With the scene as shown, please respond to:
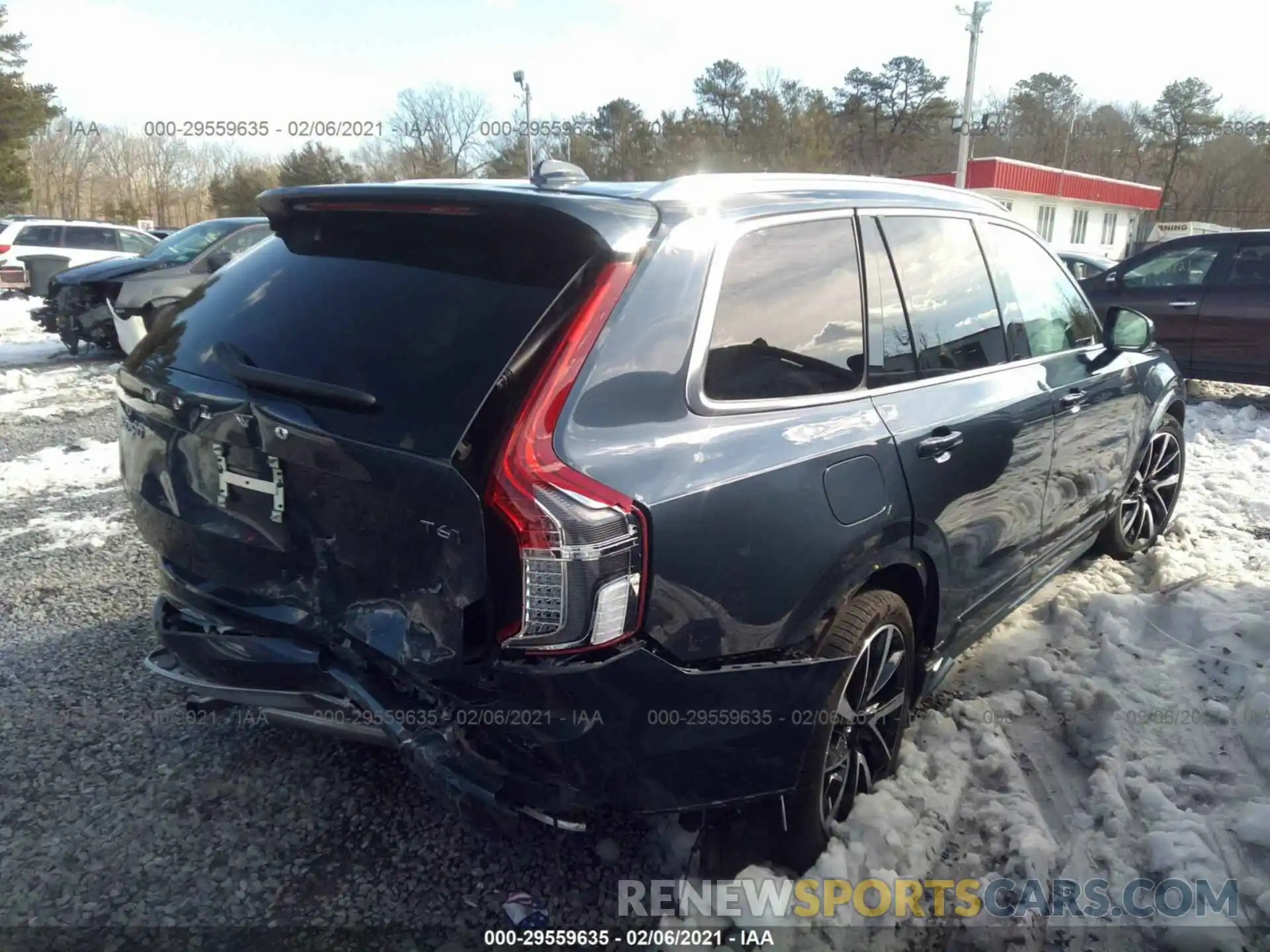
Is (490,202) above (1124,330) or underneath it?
above

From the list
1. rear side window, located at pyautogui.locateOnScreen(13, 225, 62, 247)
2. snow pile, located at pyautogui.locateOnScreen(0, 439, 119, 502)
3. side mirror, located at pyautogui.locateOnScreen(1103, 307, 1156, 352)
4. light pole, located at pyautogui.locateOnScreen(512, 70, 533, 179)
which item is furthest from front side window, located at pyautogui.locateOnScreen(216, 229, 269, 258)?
light pole, located at pyautogui.locateOnScreen(512, 70, 533, 179)

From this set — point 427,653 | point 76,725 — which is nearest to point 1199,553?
point 427,653

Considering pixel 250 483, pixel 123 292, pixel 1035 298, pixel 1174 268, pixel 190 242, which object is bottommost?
pixel 123 292

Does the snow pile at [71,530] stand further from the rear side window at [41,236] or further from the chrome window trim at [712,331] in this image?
the rear side window at [41,236]

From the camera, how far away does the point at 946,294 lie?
3.03m

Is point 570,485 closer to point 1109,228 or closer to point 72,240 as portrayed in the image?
point 72,240

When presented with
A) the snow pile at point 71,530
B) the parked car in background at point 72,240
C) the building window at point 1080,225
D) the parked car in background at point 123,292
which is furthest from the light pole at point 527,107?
the building window at point 1080,225

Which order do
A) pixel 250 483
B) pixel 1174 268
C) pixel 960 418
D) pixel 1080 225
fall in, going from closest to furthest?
pixel 250 483, pixel 960 418, pixel 1174 268, pixel 1080 225

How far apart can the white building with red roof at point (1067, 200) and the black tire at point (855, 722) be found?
110 ft

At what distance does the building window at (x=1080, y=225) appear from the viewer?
45.8 m

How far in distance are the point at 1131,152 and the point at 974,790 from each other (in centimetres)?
7540

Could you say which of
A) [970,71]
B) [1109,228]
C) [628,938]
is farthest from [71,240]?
[1109,228]

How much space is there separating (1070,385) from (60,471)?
6.31 m

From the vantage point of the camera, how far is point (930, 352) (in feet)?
9.37
